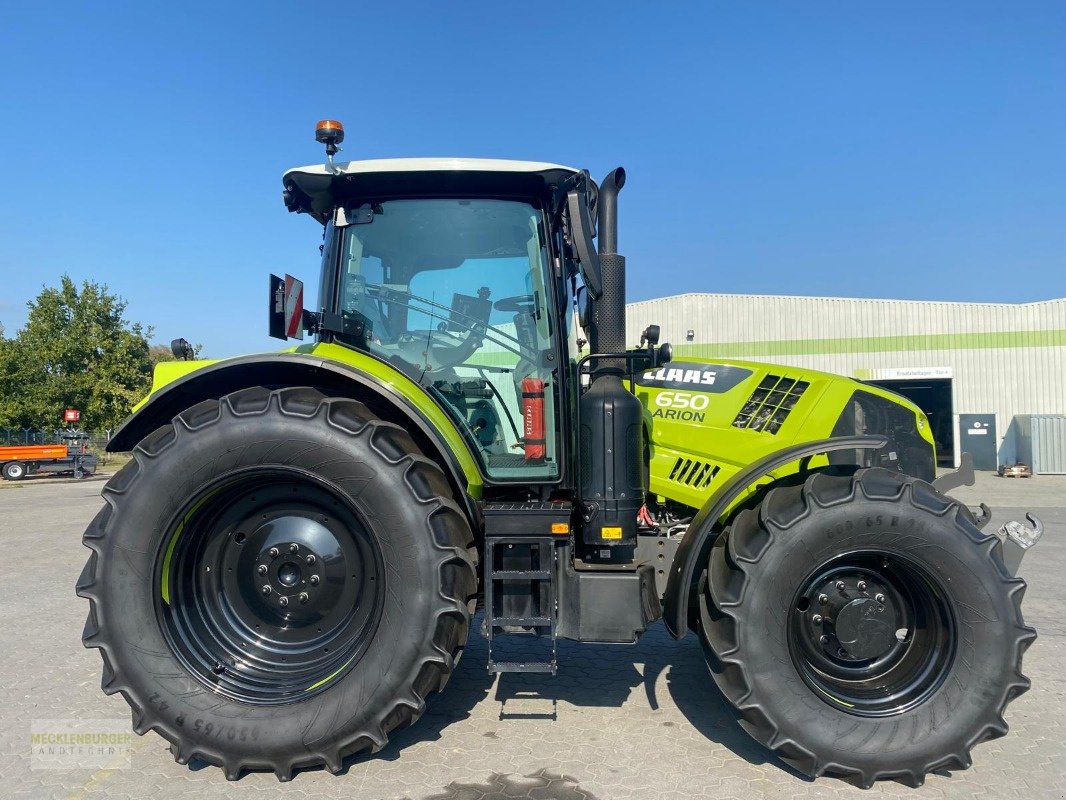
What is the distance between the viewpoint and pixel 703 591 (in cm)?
302

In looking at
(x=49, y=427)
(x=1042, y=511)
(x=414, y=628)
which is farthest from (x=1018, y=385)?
(x=49, y=427)

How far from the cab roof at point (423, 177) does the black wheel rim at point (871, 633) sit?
6.90ft

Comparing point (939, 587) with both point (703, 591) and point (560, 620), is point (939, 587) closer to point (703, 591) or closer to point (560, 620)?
point (703, 591)

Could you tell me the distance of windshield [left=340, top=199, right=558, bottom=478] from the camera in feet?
10.9

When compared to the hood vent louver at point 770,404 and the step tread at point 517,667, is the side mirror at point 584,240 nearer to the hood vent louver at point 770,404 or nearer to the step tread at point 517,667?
the hood vent louver at point 770,404

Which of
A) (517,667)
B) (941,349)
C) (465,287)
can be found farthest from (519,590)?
(941,349)

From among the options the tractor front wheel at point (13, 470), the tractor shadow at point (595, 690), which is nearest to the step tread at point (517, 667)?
the tractor shadow at point (595, 690)

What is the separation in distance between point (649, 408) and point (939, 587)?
1.58 m

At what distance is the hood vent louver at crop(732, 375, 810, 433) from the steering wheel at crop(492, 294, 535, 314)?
123 centimetres

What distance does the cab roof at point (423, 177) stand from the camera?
3.20m

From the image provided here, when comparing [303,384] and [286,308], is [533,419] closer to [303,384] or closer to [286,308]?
[303,384]

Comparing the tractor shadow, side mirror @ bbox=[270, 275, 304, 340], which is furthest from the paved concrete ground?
side mirror @ bbox=[270, 275, 304, 340]

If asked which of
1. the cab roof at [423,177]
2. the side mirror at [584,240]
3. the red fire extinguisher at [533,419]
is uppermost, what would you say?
the cab roof at [423,177]

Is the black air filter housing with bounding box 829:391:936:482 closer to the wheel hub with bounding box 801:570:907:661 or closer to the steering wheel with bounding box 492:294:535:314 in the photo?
the wheel hub with bounding box 801:570:907:661
